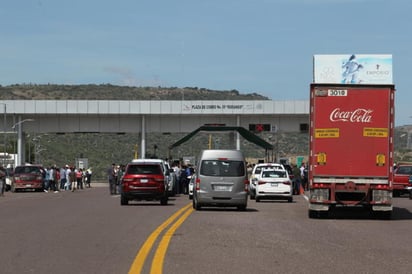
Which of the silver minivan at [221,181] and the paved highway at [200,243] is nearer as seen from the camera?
the paved highway at [200,243]

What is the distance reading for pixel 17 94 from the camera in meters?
145

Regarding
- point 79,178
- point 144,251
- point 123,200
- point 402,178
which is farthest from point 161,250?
point 79,178

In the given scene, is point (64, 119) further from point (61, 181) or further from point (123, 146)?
point (123, 146)

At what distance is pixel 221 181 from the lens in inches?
1083

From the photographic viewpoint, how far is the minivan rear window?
91.1 ft

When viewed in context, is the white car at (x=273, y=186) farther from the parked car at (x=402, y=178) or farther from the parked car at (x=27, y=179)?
the parked car at (x=27, y=179)

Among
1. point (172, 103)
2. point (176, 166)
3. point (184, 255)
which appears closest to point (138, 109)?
point (172, 103)

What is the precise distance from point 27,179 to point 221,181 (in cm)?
2601

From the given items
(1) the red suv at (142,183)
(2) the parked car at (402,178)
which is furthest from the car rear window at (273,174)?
(2) the parked car at (402,178)

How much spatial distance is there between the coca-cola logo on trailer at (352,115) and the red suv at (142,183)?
977 cm

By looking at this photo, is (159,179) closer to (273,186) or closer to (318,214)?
(273,186)

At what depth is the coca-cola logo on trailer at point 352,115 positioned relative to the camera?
2311cm

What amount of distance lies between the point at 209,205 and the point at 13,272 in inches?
669

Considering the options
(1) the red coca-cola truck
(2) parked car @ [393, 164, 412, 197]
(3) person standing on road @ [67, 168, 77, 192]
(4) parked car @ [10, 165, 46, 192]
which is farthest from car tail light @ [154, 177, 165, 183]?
(3) person standing on road @ [67, 168, 77, 192]
